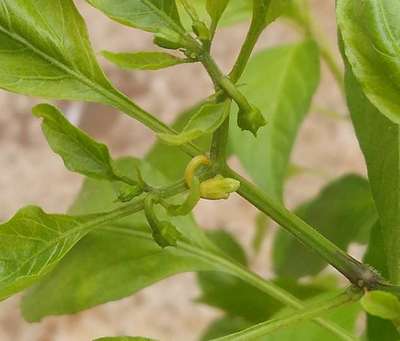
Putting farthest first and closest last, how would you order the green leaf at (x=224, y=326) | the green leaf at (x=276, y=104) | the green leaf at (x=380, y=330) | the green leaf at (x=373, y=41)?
the green leaf at (x=224, y=326) < the green leaf at (x=276, y=104) < the green leaf at (x=380, y=330) < the green leaf at (x=373, y=41)

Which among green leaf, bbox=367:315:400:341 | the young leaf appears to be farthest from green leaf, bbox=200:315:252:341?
green leaf, bbox=367:315:400:341

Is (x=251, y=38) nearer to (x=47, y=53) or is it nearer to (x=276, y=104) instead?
(x=47, y=53)

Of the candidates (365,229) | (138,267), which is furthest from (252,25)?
(365,229)

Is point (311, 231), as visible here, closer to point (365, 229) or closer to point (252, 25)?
point (252, 25)

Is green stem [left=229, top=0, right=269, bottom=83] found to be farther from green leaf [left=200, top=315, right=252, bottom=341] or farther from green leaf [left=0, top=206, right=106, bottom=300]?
green leaf [left=200, top=315, right=252, bottom=341]

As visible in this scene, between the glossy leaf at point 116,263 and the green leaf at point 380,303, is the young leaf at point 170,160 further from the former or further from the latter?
the green leaf at point 380,303

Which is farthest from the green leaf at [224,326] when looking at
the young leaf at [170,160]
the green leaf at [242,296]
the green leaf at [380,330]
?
the green leaf at [380,330]
